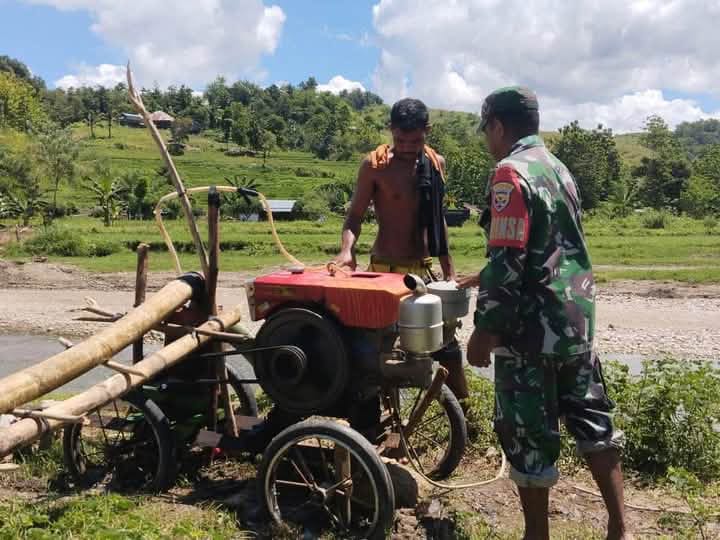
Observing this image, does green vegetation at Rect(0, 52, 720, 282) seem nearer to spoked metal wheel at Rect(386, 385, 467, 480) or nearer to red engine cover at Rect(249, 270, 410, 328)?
red engine cover at Rect(249, 270, 410, 328)

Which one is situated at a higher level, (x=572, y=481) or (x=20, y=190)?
(x=20, y=190)

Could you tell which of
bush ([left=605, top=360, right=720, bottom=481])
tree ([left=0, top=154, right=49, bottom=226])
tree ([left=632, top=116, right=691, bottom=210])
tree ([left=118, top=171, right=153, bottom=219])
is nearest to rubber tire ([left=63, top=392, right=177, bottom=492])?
bush ([left=605, top=360, right=720, bottom=481])

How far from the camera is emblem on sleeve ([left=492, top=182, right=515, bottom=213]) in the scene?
2.84 m

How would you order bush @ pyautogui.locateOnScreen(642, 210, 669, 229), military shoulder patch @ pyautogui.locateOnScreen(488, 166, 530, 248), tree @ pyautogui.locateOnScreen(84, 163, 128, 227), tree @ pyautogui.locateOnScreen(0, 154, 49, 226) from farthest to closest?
tree @ pyautogui.locateOnScreen(84, 163, 128, 227), bush @ pyautogui.locateOnScreen(642, 210, 669, 229), tree @ pyautogui.locateOnScreen(0, 154, 49, 226), military shoulder patch @ pyautogui.locateOnScreen(488, 166, 530, 248)

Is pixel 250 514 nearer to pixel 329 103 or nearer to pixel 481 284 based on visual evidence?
pixel 481 284

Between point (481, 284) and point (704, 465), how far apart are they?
2220 mm

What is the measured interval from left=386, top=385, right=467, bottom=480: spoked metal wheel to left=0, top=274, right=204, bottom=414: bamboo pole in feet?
4.22

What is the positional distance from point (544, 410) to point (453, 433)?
4.36ft

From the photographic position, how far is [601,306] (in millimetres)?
14461

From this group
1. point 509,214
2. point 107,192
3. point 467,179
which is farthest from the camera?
point 467,179

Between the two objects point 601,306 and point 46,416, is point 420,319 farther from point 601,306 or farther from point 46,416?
point 601,306

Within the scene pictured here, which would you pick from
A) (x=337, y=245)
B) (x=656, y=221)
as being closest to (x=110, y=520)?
(x=337, y=245)

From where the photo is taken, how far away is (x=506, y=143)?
3.08m

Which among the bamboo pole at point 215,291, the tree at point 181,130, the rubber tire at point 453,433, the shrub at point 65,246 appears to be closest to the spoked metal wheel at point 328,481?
the bamboo pole at point 215,291
